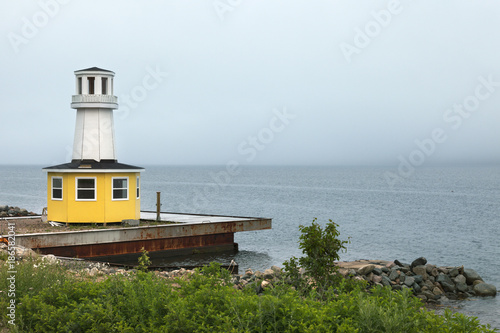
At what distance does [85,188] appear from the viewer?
2308 centimetres

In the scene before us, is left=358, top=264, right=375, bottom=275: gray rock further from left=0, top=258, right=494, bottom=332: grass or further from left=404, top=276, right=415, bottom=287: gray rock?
left=0, top=258, right=494, bottom=332: grass

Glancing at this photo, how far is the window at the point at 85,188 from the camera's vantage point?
23031 mm

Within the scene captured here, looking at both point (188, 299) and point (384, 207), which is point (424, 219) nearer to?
point (384, 207)

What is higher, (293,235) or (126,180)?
(126,180)

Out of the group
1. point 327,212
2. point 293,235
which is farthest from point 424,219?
point 293,235

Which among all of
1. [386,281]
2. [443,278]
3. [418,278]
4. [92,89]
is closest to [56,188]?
[92,89]

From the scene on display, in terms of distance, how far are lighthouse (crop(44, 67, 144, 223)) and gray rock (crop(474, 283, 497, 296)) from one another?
14.3 m

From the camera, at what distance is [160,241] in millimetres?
23312

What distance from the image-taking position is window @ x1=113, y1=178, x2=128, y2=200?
23469mm

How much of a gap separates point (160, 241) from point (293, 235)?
16720 mm

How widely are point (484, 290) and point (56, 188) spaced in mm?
17529

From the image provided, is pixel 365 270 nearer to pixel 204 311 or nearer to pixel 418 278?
pixel 418 278

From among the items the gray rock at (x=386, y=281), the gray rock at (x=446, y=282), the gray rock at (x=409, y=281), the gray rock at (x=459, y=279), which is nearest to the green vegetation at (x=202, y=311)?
the gray rock at (x=386, y=281)

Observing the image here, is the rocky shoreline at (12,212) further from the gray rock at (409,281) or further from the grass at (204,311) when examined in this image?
the grass at (204,311)
